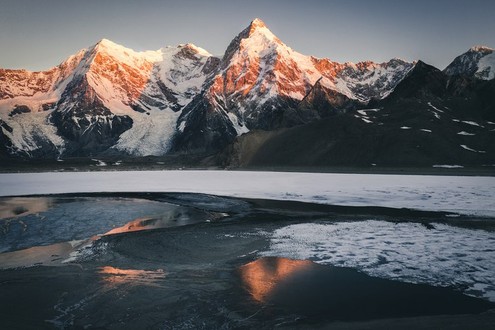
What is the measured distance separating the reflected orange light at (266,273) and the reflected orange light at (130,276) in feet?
9.56

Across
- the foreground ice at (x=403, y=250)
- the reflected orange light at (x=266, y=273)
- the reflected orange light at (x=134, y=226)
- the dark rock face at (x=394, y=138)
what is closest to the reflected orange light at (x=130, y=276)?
the reflected orange light at (x=266, y=273)

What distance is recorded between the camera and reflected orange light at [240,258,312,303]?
12094 millimetres

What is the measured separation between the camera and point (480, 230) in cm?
2175

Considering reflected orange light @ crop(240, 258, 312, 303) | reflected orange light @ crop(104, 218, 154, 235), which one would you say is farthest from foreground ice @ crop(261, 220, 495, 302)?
reflected orange light @ crop(104, 218, 154, 235)

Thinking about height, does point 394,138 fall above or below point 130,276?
above

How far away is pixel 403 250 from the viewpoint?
17453 millimetres

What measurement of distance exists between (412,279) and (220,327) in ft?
23.3

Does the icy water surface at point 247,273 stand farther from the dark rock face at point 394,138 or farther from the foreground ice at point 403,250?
the dark rock face at point 394,138

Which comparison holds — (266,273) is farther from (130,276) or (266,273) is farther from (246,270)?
(130,276)

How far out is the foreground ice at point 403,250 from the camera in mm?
13586

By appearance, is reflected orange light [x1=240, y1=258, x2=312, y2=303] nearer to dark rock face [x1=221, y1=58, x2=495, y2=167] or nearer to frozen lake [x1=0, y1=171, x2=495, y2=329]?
frozen lake [x1=0, y1=171, x2=495, y2=329]

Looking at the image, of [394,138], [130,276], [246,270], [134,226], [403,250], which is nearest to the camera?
[130,276]

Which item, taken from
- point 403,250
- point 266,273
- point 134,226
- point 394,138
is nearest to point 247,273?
point 266,273

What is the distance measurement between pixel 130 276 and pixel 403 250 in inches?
440
